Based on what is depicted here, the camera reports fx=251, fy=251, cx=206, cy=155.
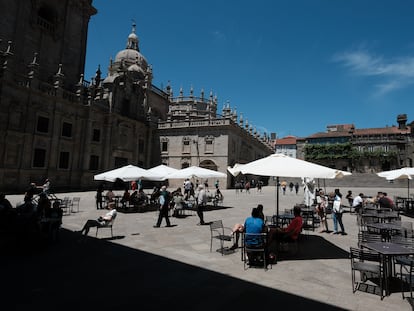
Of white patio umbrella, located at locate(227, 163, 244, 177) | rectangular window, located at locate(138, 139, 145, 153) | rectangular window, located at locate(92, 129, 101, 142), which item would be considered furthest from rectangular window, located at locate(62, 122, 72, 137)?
white patio umbrella, located at locate(227, 163, 244, 177)

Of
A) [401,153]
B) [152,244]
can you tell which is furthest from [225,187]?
[401,153]

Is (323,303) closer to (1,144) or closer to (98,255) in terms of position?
(98,255)

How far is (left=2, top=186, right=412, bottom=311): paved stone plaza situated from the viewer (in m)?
4.25

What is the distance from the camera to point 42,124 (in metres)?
24.0

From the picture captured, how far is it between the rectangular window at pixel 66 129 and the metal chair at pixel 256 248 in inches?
1012

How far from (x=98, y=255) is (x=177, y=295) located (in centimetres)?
322

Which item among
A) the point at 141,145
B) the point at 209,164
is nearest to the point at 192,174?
the point at 209,164

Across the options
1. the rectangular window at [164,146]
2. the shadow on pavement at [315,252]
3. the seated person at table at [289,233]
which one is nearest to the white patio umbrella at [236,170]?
the seated person at table at [289,233]

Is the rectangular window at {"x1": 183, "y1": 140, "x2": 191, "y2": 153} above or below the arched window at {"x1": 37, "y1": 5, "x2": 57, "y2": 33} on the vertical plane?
below

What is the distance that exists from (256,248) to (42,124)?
25282mm

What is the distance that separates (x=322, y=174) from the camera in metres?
6.63

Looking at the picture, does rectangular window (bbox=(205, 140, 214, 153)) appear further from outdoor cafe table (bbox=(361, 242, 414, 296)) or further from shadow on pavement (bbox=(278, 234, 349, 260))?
outdoor cafe table (bbox=(361, 242, 414, 296))

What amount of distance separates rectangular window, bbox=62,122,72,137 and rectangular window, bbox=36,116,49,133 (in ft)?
5.52

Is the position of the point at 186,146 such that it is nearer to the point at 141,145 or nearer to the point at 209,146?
the point at 209,146
